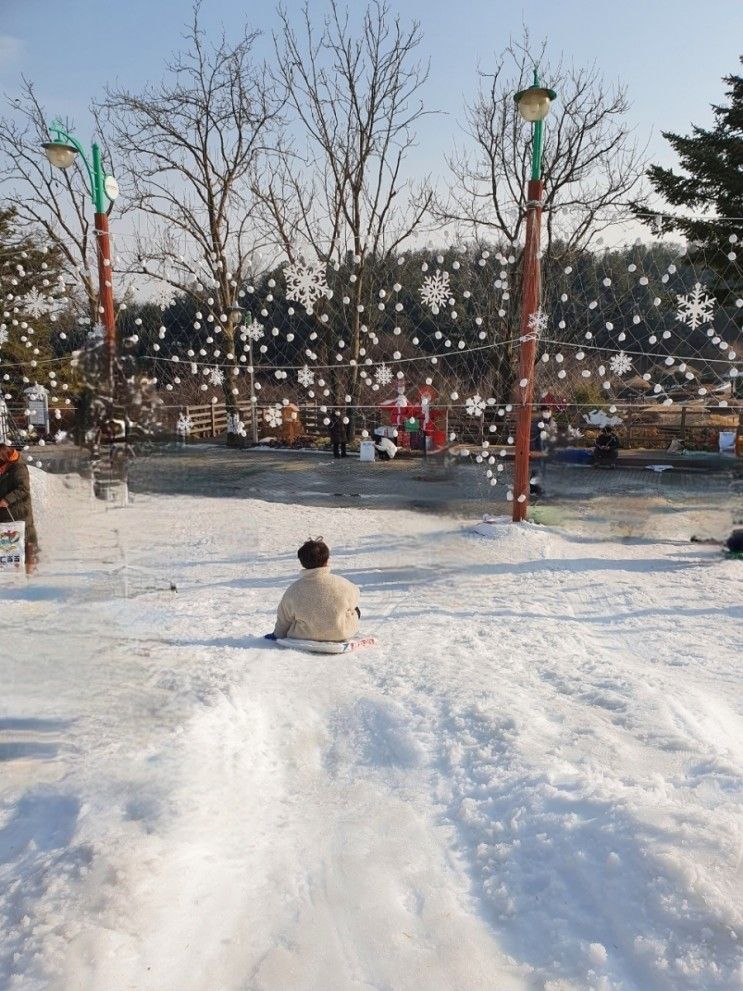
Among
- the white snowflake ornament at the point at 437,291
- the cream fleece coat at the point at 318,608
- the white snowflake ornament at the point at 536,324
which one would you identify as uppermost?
the white snowflake ornament at the point at 437,291

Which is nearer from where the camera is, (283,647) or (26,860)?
(26,860)

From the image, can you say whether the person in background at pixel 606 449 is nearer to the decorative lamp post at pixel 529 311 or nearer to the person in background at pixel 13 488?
the decorative lamp post at pixel 529 311

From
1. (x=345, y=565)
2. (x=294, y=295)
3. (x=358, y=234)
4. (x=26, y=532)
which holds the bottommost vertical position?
(x=345, y=565)

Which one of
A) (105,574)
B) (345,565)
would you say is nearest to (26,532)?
(105,574)

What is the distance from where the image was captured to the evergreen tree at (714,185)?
7.54 metres

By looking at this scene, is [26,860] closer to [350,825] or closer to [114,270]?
[350,825]

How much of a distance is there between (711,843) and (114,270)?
8055 mm

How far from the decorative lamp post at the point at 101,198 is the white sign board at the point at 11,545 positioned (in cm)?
182

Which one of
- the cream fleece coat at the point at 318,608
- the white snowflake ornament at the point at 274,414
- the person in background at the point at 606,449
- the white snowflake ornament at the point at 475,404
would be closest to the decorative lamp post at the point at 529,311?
the white snowflake ornament at the point at 475,404

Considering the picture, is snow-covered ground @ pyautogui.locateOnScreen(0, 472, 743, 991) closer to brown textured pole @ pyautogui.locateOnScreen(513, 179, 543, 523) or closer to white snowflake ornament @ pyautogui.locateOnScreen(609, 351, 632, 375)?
brown textured pole @ pyautogui.locateOnScreen(513, 179, 543, 523)

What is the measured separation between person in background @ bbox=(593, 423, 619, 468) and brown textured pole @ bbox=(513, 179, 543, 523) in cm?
404

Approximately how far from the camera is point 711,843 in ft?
7.64

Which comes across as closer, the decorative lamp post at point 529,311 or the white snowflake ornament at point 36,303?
the decorative lamp post at point 529,311

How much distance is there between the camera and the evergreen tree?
7543 mm
